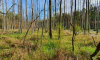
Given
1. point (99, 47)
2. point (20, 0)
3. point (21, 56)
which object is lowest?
point (21, 56)

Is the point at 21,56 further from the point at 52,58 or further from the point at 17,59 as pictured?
the point at 52,58

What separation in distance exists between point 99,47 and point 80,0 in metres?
21.9

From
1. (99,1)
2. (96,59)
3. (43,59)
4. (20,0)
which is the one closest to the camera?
(43,59)

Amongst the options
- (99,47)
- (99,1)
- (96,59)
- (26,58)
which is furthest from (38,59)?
(99,1)

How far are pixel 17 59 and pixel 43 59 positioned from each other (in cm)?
109

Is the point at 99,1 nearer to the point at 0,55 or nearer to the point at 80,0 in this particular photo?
the point at 80,0

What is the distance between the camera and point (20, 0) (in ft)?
54.3

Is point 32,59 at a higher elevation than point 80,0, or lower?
lower

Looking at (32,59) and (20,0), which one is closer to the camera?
(32,59)

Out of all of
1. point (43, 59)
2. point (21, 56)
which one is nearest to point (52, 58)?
point (43, 59)

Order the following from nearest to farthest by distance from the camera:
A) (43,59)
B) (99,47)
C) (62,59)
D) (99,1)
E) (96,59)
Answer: (99,47) < (62,59) < (43,59) < (96,59) < (99,1)

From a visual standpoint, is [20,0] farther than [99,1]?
No

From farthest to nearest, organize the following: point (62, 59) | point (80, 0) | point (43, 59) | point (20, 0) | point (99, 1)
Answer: point (99, 1), point (80, 0), point (20, 0), point (43, 59), point (62, 59)

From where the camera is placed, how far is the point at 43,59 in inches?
108
